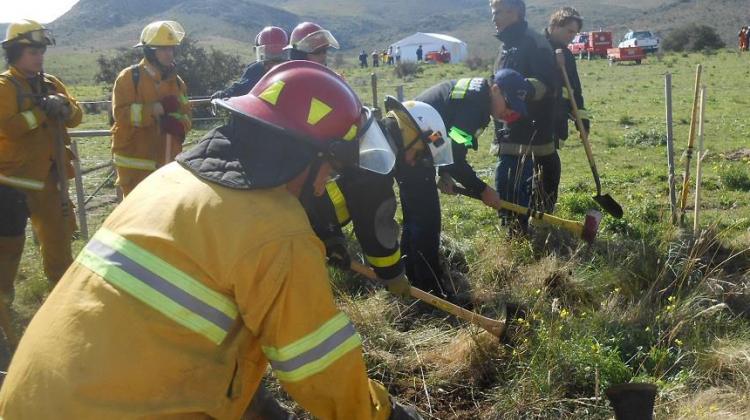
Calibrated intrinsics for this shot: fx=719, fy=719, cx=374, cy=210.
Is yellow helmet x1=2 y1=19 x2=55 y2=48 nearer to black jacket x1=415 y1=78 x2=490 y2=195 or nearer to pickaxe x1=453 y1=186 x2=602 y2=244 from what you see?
black jacket x1=415 y1=78 x2=490 y2=195

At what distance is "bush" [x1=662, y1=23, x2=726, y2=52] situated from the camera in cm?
3969

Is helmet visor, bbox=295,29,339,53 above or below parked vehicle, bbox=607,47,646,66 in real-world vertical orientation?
above

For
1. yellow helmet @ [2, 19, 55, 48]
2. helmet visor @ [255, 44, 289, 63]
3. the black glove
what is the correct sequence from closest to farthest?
1. the black glove
2. yellow helmet @ [2, 19, 55, 48]
3. helmet visor @ [255, 44, 289, 63]

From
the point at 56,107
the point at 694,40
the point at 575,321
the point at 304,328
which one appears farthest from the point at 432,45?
the point at 304,328

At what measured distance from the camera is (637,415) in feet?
8.38

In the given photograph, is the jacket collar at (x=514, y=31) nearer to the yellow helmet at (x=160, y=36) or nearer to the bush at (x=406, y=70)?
the yellow helmet at (x=160, y=36)

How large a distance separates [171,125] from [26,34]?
1.16 m

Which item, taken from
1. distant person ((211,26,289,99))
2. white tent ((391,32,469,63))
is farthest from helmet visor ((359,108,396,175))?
white tent ((391,32,469,63))

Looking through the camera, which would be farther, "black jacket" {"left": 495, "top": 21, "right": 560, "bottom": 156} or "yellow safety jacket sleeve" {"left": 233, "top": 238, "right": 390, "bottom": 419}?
"black jacket" {"left": 495, "top": 21, "right": 560, "bottom": 156}

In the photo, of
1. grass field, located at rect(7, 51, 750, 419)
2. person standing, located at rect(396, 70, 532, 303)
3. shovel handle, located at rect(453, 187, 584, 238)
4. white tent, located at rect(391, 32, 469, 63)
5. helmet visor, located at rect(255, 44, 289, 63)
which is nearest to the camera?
grass field, located at rect(7, 51, 750, 419)

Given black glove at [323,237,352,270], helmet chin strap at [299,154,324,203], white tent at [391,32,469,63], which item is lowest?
black glove at [323,237,352,270]

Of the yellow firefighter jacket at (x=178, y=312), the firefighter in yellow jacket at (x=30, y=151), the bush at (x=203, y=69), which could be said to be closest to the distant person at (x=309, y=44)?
the firefighter in yellow jacket at (x=30, y=151)

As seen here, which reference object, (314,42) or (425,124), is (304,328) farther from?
(314,42)

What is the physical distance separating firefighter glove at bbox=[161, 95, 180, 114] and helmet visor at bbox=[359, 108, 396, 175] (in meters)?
3.27
